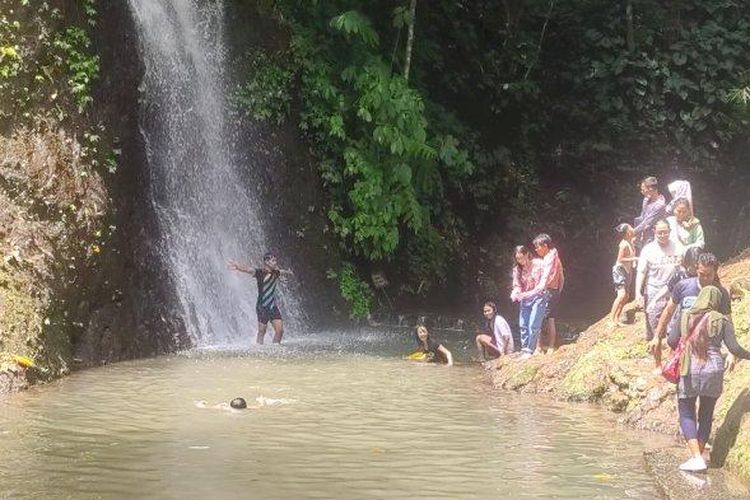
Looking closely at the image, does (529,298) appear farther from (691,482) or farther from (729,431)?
(691,482)

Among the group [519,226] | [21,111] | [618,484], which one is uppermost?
[21,111]

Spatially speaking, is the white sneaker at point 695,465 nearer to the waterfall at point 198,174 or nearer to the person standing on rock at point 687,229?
the person standing on rock at point 687,229

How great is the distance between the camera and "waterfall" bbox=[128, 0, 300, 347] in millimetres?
16656

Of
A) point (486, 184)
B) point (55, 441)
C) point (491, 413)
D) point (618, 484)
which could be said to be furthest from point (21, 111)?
point (486, 184)

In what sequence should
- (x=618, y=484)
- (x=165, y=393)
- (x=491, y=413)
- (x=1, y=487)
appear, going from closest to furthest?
1. (x=1, y=487)
2. (x=618, y=484)
3. (x=491, y=413)
4. (x=165, y=393)

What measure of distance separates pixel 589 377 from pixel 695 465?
3.91 m

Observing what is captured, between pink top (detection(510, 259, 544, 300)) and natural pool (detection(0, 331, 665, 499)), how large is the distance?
1.70m

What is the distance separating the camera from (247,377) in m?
12.0

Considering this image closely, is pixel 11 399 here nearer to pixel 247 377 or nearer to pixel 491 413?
pixel 247 377

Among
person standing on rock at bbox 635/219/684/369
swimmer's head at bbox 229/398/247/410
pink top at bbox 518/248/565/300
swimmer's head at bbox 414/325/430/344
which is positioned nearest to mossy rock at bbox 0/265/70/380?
swimmer's head at bbox 229/398/247/410

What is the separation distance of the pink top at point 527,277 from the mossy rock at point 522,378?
151cm

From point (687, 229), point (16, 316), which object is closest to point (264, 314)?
point (16, 316)

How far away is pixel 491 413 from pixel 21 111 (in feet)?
26.6

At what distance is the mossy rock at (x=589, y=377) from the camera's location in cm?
1102
